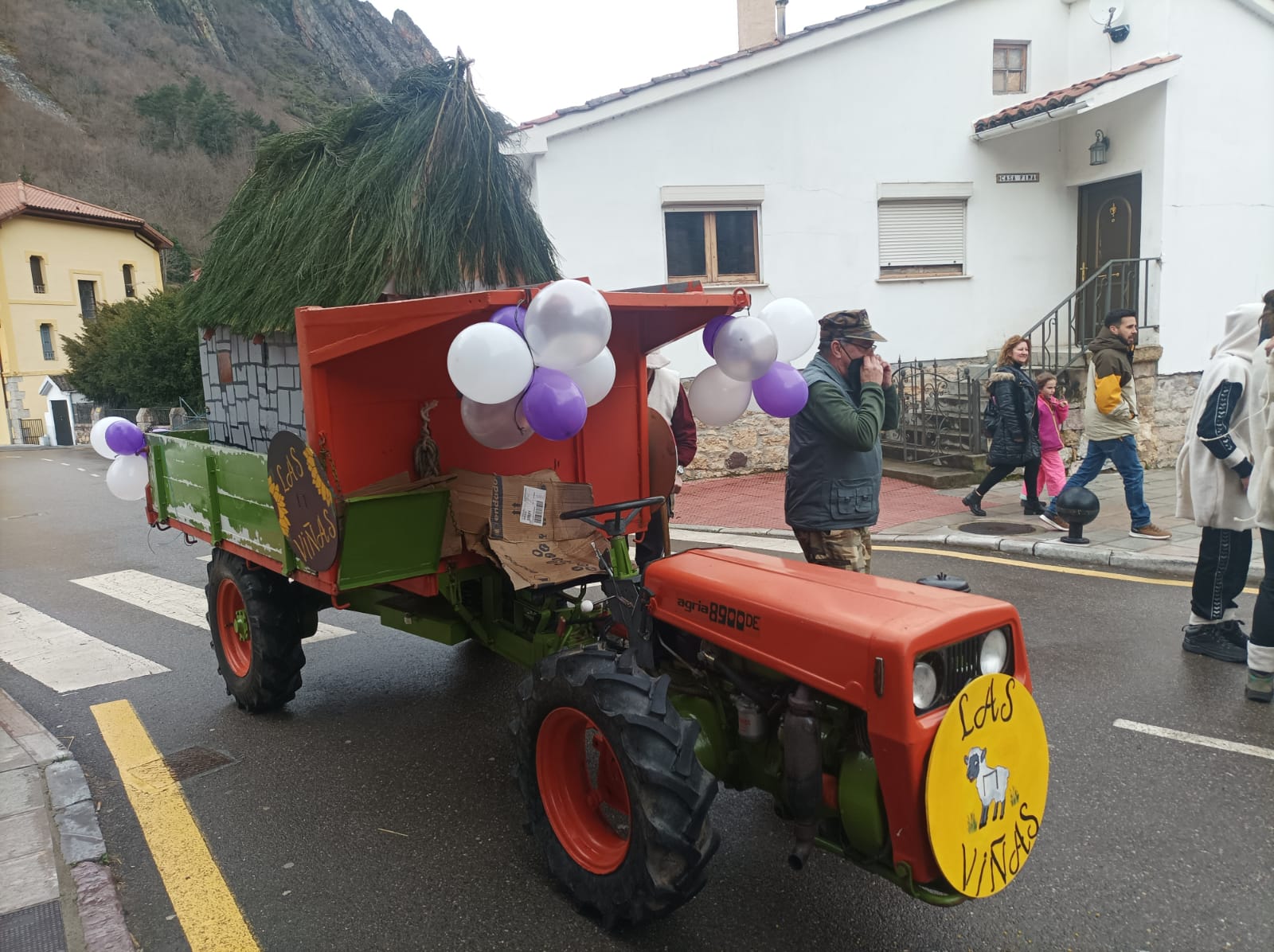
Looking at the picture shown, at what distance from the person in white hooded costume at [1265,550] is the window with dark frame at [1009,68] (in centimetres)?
1023

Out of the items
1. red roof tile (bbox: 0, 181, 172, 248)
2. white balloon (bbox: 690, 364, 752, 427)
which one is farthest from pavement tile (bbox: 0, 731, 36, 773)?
red roof tile (bbox: 0, 181, 172, 248)

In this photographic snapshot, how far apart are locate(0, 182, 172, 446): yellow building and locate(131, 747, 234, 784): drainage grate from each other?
42456mm

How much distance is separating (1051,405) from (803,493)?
6.08 m

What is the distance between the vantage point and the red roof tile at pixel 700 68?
11219 millimetres

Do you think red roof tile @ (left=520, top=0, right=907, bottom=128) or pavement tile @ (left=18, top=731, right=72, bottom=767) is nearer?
pavement tile @ (left=18, top=731, right=72, bottom=767)

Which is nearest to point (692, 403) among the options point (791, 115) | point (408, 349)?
point (408, 349)

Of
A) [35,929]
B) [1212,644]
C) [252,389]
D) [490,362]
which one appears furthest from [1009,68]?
[35,929]

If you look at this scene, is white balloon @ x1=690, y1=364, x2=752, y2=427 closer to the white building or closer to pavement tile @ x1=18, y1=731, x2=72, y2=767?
pavement tile @ x1=18, y1=731, x2=72, y2=767

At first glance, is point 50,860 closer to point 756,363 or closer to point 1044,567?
point 756,363

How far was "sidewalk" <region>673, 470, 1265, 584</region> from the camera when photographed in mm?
7223

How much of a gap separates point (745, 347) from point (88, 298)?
53084mm

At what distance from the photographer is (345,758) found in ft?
14.1

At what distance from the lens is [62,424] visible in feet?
115

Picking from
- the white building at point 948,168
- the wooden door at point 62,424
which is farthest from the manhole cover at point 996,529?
the wooden door at point 62,424
